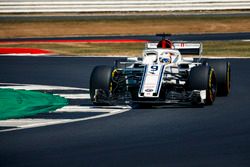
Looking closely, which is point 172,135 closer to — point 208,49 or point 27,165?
point 27,165

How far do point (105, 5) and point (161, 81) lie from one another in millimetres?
32343

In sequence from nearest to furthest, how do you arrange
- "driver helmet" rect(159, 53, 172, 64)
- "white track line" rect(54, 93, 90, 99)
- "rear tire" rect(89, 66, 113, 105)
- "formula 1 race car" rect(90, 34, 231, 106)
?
1. "formula 1 race car" rect(90, 34, 231, 106)
2. "rear tire" rect(89, 66, 113, 105)
3. "driver helmet" rect(159, 53, 172, 64)
4. "white track line" rect(54, 93, 90, 99)

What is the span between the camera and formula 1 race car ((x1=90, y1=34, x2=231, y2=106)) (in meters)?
18.0

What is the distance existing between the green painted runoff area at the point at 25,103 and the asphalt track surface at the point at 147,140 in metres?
1.72

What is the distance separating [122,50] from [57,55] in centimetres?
269

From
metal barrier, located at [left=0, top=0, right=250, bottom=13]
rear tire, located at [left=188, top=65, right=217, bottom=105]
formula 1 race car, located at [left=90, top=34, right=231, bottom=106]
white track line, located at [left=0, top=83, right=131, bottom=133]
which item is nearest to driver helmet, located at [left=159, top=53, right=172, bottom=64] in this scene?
formula 1 race car, located at [left=90, top=34, right=231, bottom=106]

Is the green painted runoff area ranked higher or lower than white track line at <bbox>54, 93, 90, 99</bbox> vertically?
higher

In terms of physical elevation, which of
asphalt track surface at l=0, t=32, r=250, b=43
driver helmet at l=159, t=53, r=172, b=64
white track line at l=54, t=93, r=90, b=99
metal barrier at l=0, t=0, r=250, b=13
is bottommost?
white track line at l=54, t=93, r=90, b=99

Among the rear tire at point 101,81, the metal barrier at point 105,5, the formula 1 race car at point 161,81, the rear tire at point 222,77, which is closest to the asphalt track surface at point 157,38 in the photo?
the metal barrier at point 105,5

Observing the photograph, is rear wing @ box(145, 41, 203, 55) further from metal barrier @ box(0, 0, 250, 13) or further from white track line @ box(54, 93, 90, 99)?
metal barrier @ box(0, 0, 250, 13)

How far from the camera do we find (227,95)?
2019cm

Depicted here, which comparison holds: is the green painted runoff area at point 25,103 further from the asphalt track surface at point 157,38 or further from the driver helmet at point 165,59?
the asphalt track surface at point 157,38

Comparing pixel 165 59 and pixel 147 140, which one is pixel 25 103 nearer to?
pixel 165 59

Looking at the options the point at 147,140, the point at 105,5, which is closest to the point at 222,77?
the point at 147,140
